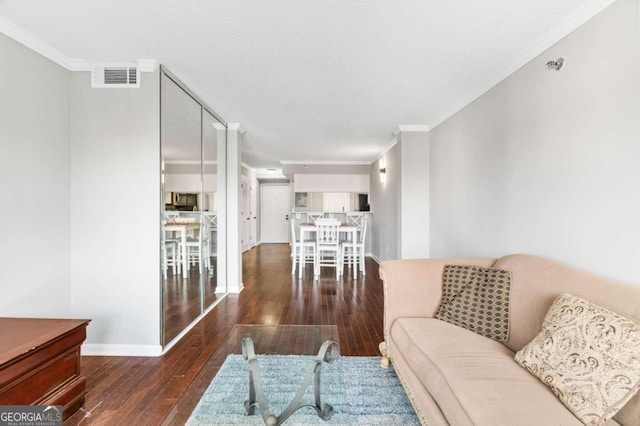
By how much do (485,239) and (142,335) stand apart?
3.14 metres

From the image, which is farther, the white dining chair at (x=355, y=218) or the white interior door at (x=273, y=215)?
the white interior door at (x=273, y=215)

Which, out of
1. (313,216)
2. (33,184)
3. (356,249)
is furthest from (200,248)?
(313,216)

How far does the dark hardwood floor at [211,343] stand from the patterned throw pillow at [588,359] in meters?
1.30

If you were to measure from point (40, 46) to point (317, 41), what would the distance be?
6.57 ft

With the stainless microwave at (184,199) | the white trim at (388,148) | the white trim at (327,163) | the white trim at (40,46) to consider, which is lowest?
the stainless microwave at (184,199)

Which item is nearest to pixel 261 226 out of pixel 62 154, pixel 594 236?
pixel 62 154

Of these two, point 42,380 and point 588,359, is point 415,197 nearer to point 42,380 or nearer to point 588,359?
point 588,359

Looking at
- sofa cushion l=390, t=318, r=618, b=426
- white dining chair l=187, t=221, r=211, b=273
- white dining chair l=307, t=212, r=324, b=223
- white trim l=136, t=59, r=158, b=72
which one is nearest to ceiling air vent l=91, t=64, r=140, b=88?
white trim l=136, t=59, r=158, b=72

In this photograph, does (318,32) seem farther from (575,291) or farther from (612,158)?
(575,291)

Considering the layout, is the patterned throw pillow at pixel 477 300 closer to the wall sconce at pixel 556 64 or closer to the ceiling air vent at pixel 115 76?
the wall sconce at pixel 556 64

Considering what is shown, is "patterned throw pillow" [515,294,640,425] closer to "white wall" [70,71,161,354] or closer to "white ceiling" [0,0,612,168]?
"white ceiling" [0,0,612,168]

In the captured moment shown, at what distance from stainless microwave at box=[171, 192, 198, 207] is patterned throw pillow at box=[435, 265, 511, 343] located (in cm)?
240

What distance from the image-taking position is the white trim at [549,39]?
155 centimetres

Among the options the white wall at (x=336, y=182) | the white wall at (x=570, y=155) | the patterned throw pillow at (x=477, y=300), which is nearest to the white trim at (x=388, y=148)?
the white wall at (x=336, y=182)
